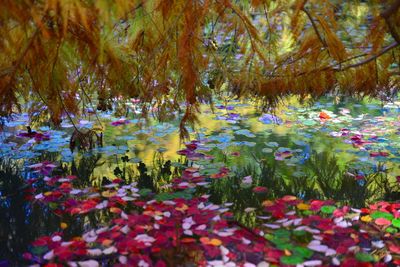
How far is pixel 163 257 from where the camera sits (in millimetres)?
1656

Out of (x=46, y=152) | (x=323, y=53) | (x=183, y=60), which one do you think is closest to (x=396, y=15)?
Answer: (x=323, y=53)

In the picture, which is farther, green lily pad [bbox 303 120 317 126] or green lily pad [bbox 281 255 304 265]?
green lily pad [bbox 303 120 317 126]

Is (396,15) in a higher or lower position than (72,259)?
higher

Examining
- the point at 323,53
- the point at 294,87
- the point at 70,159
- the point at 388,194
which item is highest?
the point at 323,53

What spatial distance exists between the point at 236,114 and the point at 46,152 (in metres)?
1.58

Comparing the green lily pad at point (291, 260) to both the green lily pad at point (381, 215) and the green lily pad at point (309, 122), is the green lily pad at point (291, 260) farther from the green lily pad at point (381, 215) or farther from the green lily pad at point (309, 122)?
the green lily pad at point (309, 122)

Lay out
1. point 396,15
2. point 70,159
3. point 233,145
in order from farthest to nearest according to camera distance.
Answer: point 233,145 < point 70,159 < point 396,15

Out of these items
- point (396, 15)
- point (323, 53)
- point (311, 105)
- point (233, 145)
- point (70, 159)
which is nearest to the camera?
point (396, 15)

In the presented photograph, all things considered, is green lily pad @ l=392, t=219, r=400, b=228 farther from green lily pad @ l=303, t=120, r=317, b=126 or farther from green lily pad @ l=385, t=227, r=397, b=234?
green lily pad @ l=303, t=120, r=317, b=126

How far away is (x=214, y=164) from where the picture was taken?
2615 mm

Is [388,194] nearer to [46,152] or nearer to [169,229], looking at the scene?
[169,229]

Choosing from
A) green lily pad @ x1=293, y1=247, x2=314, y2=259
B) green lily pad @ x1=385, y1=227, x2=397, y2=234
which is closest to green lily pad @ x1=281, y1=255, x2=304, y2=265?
green lily pad @ x1=293, y1=247, x2=314, y2=259

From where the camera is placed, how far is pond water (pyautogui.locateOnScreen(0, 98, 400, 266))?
2070 millimetres

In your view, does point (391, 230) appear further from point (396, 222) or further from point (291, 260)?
point (291, 260)
